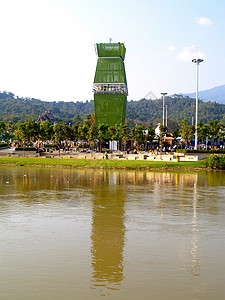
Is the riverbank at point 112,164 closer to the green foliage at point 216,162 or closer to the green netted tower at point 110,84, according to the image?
the green foliage at point 216,162

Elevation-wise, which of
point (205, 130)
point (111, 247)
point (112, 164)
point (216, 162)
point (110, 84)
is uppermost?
point (110, 84)

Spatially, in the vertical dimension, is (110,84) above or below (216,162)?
above

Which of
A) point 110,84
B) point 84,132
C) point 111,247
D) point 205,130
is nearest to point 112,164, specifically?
point 205,130

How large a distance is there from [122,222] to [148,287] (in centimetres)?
917

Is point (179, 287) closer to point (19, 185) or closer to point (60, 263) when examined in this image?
point (60, 263)

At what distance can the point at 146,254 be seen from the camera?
15656 millimetres

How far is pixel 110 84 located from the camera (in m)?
129

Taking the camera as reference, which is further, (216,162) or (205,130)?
(205,130)

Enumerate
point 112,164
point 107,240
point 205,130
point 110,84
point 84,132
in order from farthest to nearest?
point 110,84 → point 84,132 → point 205,130 → point 112,164 → point 107,240

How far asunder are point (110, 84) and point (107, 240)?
377ft

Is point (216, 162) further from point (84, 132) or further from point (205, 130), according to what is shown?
point (84, 132)

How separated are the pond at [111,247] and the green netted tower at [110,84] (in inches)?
3906

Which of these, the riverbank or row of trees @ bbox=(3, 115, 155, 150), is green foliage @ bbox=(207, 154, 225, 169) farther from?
row of trees @ bbox=(3, 115, 155, 150)

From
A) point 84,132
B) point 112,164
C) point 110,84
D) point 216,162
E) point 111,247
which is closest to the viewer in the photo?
point 111,247
